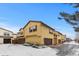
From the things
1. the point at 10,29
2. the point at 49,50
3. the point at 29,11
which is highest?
the point at 29,11

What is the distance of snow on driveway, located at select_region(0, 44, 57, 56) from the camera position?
233 cm

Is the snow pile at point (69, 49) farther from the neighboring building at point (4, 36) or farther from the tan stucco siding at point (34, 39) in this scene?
the neighboring building at point (4, 36)

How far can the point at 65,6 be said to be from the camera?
7.60 ft

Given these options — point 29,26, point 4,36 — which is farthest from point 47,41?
point 4,36

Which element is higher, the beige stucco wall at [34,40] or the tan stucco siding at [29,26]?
the tan stucco siding at [29,26]

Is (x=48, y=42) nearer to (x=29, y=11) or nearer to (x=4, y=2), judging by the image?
(x=29, y=11)

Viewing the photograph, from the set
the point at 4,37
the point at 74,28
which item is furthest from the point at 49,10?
the point at 4,37

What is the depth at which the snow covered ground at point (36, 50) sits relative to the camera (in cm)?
233

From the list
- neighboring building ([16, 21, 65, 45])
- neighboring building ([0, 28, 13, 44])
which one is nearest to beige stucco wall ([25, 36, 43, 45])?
neighboring building ([16, 21, 65, 45])

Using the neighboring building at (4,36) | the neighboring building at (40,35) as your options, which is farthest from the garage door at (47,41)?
the neighboring building at (4,36)

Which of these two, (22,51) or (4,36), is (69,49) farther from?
(4,36)

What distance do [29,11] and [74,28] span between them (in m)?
0.40

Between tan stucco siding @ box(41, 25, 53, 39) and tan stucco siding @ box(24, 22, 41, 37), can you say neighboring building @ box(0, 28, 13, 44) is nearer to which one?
tan stucco siding @ box(24, 22, 41, 37)

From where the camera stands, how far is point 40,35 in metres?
2.36
